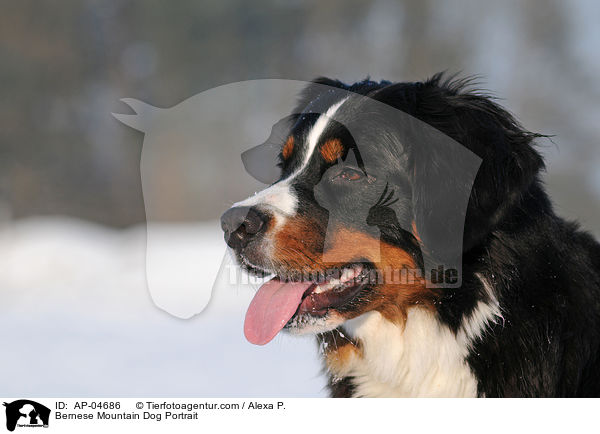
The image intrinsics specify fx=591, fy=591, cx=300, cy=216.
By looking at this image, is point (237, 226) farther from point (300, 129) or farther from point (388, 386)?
point (388, 386)

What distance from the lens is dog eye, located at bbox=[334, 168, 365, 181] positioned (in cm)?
260

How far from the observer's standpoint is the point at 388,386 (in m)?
2.64

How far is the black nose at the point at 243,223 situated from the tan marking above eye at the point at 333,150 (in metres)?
0.42

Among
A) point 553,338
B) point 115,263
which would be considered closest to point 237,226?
point 553,338

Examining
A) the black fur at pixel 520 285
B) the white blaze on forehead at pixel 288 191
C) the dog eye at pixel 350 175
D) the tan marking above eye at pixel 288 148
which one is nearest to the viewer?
the black fur at pixel 520 285

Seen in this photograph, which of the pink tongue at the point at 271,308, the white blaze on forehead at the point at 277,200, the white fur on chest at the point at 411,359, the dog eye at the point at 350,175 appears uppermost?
the dog eye at the point at 350,175

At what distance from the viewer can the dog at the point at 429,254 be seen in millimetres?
2402

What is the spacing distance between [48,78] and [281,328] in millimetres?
8484

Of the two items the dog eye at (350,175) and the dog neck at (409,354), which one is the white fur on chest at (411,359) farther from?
the dog eye at (350,175)

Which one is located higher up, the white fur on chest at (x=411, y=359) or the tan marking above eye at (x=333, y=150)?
the tan marking above eye at (x=333, y=150)

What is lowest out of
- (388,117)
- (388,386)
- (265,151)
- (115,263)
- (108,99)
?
(388,386)
